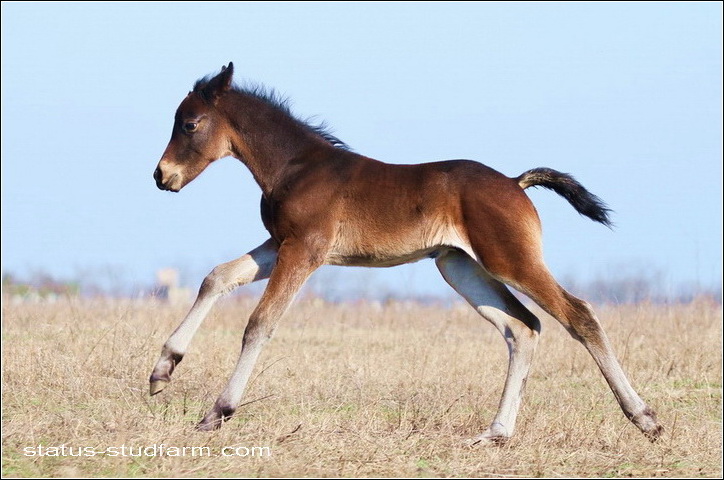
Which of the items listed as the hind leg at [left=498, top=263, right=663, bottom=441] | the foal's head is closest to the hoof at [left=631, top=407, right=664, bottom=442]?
the hind leg at [left=498, top=263, right=663, bottom=441]

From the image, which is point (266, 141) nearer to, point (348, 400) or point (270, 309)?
point (270, 309)

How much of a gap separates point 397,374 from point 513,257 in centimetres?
285

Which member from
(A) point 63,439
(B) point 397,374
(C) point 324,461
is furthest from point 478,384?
(A) point 63,439

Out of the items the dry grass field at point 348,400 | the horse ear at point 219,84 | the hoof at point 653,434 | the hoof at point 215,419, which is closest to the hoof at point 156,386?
the dry grass field at point 348,400

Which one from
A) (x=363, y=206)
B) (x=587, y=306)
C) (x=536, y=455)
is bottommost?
(x=536, y=455)

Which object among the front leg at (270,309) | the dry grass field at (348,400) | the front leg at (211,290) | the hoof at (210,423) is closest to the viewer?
the dry grass field at (348,400)

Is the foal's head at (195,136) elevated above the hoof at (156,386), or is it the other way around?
the foal's head at (195,136)

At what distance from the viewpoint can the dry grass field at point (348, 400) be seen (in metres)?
5.69

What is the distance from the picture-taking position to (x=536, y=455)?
239 inches

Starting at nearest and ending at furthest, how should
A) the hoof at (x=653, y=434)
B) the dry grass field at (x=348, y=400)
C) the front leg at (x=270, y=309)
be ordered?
the dry grass field at (x=348, y=400) < the front leg at (x=270, y=309) < the hoof at (x=653, y=434)

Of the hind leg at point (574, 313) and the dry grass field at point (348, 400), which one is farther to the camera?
the hind leg at point (574, 313)

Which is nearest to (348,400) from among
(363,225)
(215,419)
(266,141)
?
(363,225)

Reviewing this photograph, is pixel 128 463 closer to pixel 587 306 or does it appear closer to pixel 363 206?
pixel 363 206

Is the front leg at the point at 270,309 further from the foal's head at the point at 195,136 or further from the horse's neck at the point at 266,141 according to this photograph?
the foal's head at the point at 195,136
